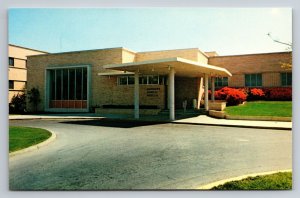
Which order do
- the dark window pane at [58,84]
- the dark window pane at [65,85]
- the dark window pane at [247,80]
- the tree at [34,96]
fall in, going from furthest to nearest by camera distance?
1. the tree at [34,96]
2. the dark window pane at [58,84]
3. the dark window pane at [65,85]
4. the dark window pane at [247,80]

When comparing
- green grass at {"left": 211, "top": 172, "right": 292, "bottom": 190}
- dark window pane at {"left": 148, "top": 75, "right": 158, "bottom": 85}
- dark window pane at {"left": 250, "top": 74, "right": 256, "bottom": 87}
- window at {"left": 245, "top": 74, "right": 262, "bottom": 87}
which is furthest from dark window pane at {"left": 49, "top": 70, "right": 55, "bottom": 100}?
green grass at {"left": 211, "top": 172, "right": 292, "bottom": 190}

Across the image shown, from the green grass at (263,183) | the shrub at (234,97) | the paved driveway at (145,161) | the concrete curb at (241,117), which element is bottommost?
the green grass at (263,183)

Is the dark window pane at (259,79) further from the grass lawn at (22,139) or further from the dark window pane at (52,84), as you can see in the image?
the grass lawn at (22,139)

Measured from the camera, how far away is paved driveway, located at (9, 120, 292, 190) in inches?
217

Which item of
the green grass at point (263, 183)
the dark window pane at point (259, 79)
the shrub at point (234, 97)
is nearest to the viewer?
the green grass at point (263, 183)

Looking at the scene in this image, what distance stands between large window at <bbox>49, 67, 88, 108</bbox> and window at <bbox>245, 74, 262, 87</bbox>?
11428 mm

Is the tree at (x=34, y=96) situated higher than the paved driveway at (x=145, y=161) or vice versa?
the tree at (x=34, y=96)

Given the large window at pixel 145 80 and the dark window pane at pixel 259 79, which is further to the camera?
the dark window pane at pixel 259 79

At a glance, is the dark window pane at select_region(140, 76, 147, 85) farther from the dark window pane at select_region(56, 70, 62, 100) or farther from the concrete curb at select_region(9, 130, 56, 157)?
the concrete curb at select_region(9, 130, 56, 157)

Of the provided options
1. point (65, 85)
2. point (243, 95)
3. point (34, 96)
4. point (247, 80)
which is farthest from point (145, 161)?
point (34, 96)

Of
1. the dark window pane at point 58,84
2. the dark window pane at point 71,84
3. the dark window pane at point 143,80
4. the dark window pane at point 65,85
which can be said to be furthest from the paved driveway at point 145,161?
the dark window pane at point 58,84

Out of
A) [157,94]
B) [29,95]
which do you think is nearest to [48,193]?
[157,94]

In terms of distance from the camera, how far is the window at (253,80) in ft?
65.3

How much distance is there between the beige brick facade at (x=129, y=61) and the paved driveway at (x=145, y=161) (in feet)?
32.3
